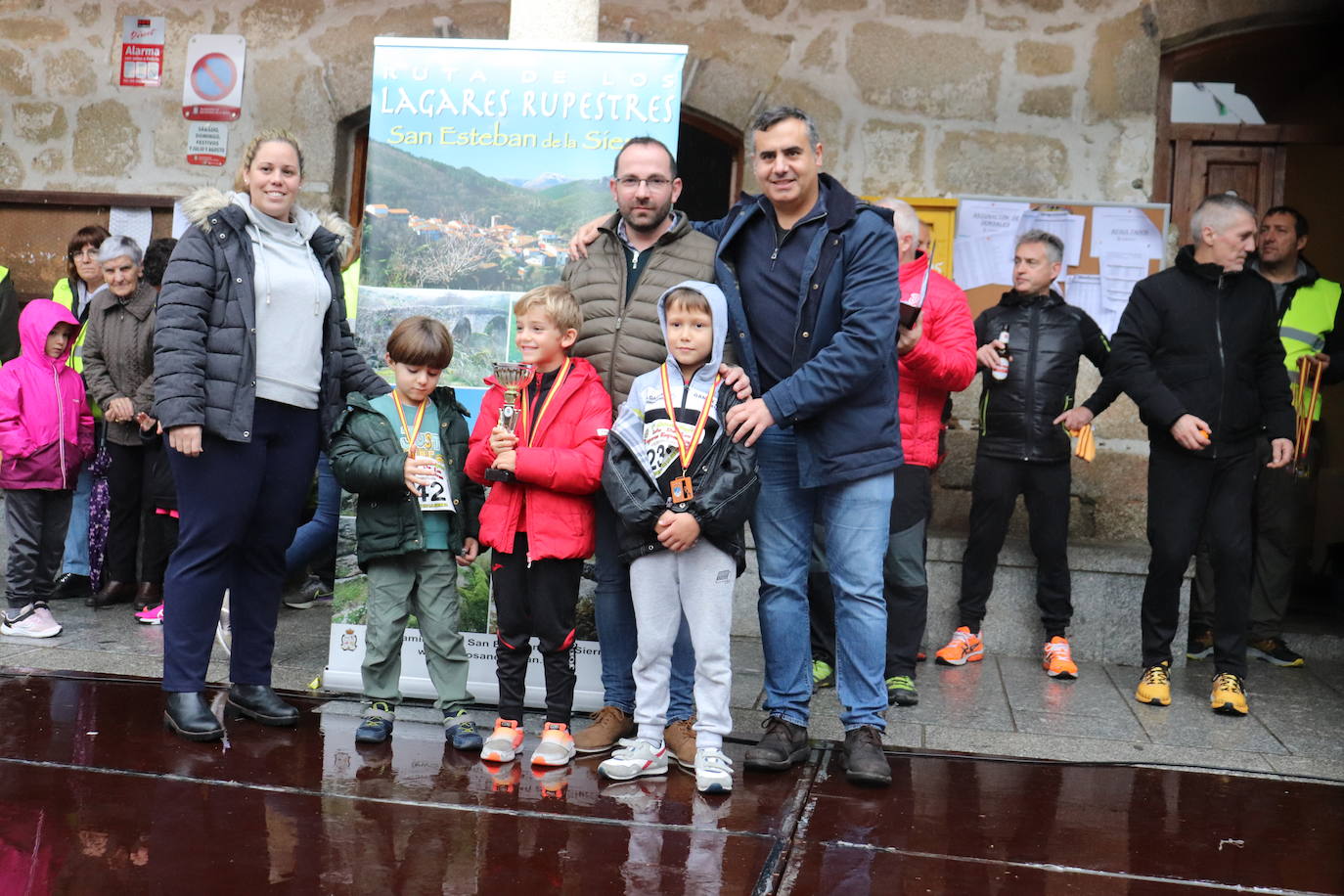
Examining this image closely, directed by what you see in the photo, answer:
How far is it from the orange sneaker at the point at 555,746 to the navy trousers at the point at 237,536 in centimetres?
108

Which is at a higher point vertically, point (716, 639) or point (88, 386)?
point (88, 386)

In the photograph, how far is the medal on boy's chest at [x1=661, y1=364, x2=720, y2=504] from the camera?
3.85 m

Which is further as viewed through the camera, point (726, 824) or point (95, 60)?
point (95, 60)

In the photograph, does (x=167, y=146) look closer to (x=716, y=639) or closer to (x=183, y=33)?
(x=183, y=33)

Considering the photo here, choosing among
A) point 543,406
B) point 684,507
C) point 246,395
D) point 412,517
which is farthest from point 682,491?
point 246,395

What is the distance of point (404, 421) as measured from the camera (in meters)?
4.29

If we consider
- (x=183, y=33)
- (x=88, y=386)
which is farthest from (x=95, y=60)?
(x=88, y=386)

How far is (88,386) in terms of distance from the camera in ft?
20.3

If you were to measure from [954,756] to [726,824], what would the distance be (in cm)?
110

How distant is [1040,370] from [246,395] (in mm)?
3307

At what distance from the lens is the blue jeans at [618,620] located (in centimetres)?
418

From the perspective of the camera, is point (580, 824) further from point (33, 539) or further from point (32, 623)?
point (33, 539)

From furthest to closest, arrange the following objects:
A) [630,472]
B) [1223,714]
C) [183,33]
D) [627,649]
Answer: [183,33] < [1223,714] < [627,649] < [630,472]

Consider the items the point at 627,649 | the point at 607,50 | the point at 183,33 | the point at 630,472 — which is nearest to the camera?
the point at 630,472
